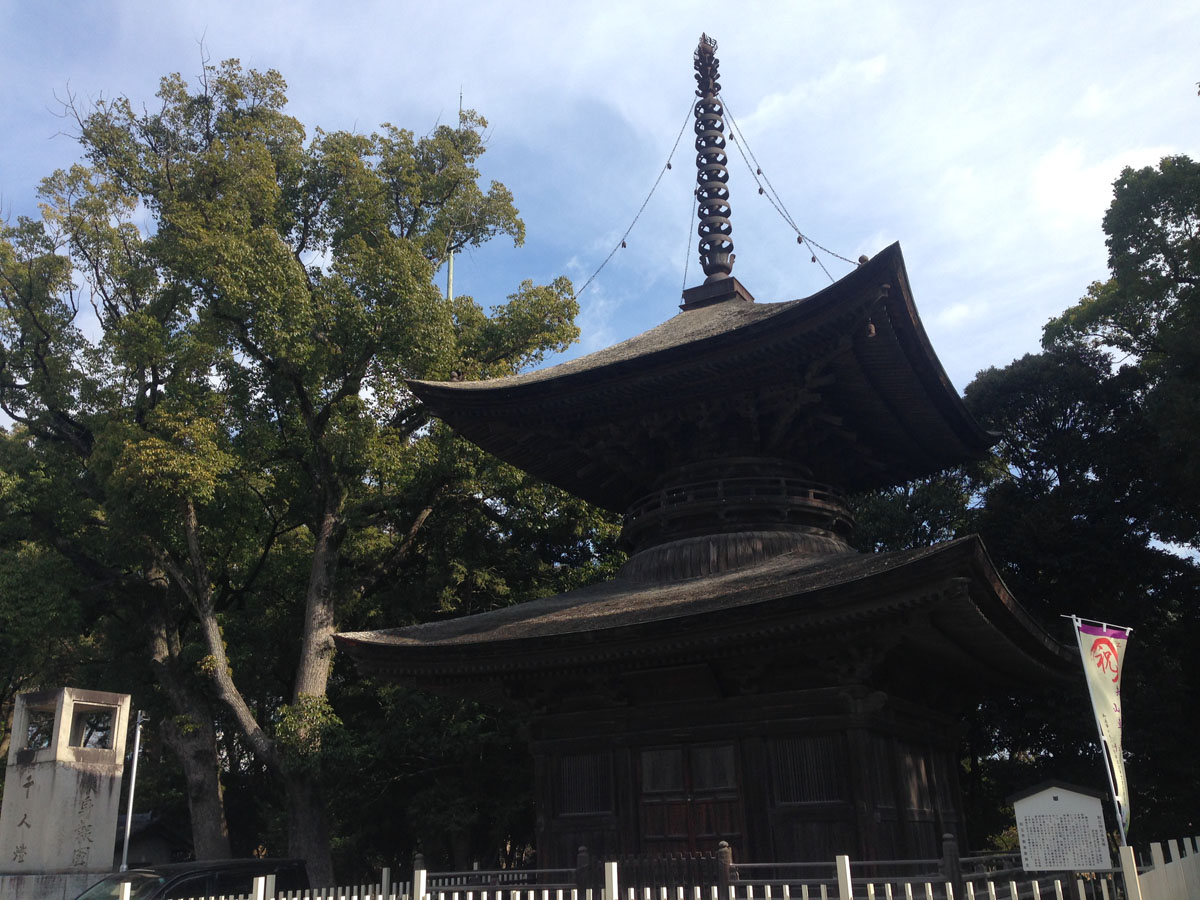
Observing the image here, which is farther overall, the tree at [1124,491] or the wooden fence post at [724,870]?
the tree at [1124,491]

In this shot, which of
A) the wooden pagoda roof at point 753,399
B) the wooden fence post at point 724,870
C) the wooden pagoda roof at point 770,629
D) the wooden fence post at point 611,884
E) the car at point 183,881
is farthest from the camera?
the car at point 183,881

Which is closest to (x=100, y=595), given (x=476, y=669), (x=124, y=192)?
(x=124, y=192)

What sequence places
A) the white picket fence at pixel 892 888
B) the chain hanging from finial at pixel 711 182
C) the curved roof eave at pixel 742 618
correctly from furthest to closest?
the chain hanging from finial at pixel 711 182 → the curved roof eave at pixel 742 618 → the white picket fence at pixel 892 888

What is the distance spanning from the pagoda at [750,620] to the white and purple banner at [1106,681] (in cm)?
121

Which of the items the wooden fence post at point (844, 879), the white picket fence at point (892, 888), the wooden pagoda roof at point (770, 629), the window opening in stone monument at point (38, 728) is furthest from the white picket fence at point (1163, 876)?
the window opening in stone monument at point (38, 728)

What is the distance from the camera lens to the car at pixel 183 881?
13.6 meters

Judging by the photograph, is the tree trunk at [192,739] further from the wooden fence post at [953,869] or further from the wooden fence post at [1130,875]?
the wooden fence post at [1130,875]

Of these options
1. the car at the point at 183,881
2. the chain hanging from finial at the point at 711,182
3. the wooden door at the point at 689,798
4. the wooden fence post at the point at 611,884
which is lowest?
the car at the point at 183,881

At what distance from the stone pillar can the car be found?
17.4 feet

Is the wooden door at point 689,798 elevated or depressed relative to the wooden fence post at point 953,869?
elevated

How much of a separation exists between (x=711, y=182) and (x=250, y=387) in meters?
12.7

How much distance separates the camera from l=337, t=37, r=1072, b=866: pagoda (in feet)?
35.9

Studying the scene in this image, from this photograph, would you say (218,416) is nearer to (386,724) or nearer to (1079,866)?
(386,724)

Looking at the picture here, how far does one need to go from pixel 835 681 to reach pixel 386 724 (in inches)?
517
